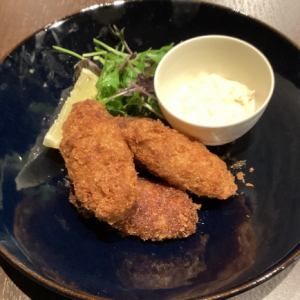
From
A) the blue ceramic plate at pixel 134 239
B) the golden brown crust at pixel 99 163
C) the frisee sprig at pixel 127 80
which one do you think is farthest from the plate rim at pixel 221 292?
the frisee sprig at pixel 127 80

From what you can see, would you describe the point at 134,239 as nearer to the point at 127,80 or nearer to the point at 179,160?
the point at 179,160

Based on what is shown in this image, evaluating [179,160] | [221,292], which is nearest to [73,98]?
[179,160]

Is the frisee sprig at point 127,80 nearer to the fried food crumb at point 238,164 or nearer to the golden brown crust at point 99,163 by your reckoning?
the golden brown crust at point 99,163

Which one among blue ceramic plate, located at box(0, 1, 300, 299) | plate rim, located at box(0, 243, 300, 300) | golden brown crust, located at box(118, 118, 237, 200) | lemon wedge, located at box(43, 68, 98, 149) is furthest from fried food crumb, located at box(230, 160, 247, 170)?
lemon wedge, located at box(43, 68, 98, 149)

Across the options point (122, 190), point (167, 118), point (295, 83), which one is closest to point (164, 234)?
point (122, 190)

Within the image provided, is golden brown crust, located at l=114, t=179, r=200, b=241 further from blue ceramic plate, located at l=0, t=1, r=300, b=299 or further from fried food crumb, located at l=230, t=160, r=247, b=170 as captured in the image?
fried food crumb, located at l=230, t=160, r=247, b=170

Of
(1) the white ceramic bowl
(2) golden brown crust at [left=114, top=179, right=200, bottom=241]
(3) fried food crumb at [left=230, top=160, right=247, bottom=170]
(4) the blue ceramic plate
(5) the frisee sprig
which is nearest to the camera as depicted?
(4) the blue ceramic plate
